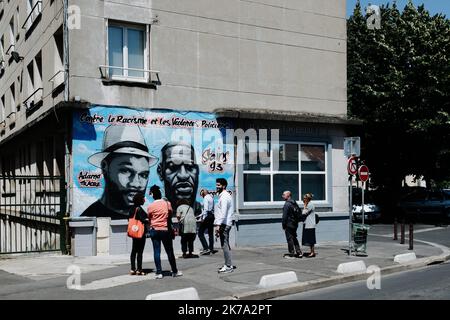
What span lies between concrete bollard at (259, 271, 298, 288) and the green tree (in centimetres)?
1747

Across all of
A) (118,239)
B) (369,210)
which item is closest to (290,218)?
(118,239)

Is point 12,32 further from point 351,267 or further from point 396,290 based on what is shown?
point 396,290

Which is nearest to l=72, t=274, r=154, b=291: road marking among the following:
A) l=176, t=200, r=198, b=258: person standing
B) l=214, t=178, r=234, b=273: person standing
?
l=214, t=178, r=234, b=273: person standing

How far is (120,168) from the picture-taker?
1534 cm

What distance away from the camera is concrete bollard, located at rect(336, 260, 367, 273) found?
470 inches

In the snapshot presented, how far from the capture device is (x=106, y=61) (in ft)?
50.1

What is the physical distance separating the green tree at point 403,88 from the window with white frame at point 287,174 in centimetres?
933

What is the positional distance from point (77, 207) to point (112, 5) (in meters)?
5.58

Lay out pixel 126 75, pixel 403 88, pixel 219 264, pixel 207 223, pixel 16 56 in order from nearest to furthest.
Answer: pixel 219 264 → pixel 207 223 → pixel 126 75 → pixel 16 56 → pixel 403 88

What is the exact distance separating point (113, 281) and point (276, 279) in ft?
10.5

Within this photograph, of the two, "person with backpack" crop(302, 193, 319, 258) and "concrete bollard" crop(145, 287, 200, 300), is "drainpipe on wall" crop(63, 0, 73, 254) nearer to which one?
"person with backpack" crop(302, 193, 319, 258)
